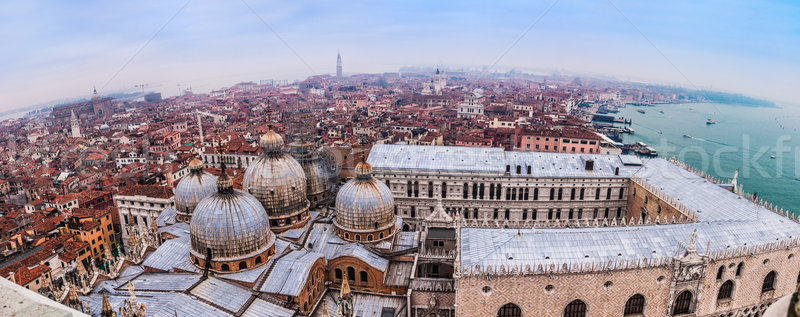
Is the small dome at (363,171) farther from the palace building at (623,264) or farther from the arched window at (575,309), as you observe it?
the arched window at (575,309)

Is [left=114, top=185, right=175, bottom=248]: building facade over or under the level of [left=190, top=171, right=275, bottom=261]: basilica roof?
under

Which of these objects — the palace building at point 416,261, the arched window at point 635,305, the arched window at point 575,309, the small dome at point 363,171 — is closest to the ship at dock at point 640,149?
the palace building at point 416,261

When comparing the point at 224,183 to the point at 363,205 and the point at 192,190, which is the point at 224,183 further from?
the point at 192,190

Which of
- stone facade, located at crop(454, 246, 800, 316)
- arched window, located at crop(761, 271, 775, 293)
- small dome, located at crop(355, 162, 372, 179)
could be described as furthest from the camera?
small dome, located at crop(355, 162, 372, 179)

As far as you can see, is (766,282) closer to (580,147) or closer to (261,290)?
(261,290)

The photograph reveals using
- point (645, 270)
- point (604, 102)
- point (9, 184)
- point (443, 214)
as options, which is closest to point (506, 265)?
point (645, 270)

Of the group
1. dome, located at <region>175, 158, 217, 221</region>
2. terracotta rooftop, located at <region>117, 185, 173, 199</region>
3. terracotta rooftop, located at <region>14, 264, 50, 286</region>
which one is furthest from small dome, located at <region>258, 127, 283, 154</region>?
terracotta rooftop, located at <region>14, 264, 50, 286</region>

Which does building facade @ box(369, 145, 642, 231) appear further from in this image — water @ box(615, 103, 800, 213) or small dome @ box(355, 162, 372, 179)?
water @ box(615, 103, 800, 213)
